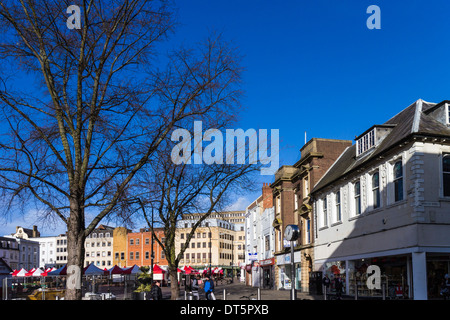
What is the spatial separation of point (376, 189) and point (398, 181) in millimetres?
2844

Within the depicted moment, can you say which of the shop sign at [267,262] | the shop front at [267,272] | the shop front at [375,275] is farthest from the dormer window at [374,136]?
the shop front at [267,272]

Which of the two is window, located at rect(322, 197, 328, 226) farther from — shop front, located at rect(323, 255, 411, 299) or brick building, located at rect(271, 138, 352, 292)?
shop front, located at rect(323, 255, 411, 299)

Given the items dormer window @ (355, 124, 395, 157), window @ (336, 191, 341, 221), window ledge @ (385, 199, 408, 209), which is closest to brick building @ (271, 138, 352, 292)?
window @ (336, 191, 341, 221)

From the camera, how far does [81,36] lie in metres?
14.1

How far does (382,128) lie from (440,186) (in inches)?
296

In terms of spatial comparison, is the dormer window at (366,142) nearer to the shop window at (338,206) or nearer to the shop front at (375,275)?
the shop window at (338,206)

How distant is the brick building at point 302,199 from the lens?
144 ft

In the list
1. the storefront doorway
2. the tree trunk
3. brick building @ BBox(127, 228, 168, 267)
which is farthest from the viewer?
brick building @ BBox(127, 228, 168, 267)

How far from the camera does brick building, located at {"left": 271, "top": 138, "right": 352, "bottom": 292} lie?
44.0 meters

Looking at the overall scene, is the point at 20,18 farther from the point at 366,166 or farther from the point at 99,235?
the point at 99,235

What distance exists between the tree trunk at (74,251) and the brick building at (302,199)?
104 feet

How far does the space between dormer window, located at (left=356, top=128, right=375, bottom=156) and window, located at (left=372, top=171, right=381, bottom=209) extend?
2835 millimetres
